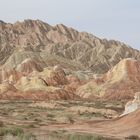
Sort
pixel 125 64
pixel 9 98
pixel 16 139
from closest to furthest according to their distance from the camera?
pixel 16 139 → pixel 9 98 → pixel 125 64

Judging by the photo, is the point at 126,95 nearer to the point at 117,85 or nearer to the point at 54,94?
the point at 117,85

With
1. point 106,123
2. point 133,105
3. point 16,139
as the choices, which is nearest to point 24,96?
point 133,105

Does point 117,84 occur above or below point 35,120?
above

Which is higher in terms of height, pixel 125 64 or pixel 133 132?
pixel 125 64

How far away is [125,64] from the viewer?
470 feet

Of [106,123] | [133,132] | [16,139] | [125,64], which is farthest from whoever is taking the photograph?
[125,64]

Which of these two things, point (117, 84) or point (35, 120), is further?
point (117, 84)

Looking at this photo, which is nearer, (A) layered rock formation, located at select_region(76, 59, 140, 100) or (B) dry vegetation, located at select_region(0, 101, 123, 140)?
(B) dry vegetation, located at select_region(0, 101, 123, 140)

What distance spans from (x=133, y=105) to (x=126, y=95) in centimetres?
8618

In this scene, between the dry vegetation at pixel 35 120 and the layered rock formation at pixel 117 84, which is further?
the layered rock formation at pixel 117 84

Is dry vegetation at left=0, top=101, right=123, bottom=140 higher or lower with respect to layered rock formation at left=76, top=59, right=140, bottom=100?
lower

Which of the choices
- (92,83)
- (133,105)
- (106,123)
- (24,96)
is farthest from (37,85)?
(106,123)

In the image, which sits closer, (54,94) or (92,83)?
(54,94)

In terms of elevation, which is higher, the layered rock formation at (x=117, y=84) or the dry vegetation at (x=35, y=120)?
the layered rock formation at (x=117, y=84)
